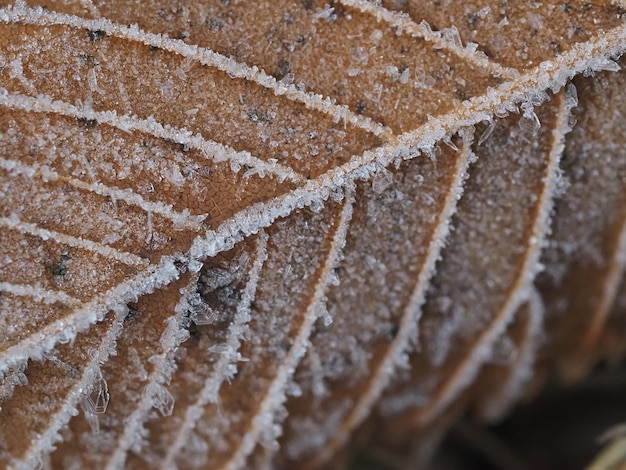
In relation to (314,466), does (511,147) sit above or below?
above

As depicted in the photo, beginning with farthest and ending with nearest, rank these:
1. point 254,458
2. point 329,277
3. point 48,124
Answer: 1. point 254,458
2. point 329,277
3. point 48,124

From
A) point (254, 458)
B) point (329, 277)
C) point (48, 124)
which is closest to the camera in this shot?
point (48, 124)

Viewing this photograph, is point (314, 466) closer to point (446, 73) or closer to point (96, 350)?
point (96, 350)

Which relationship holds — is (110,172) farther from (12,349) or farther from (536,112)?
(536,112)

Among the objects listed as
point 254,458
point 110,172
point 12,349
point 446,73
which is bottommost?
point 12,349

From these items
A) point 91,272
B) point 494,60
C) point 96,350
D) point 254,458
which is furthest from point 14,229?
point 494,60

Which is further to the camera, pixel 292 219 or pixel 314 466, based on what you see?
pixel 314 466
